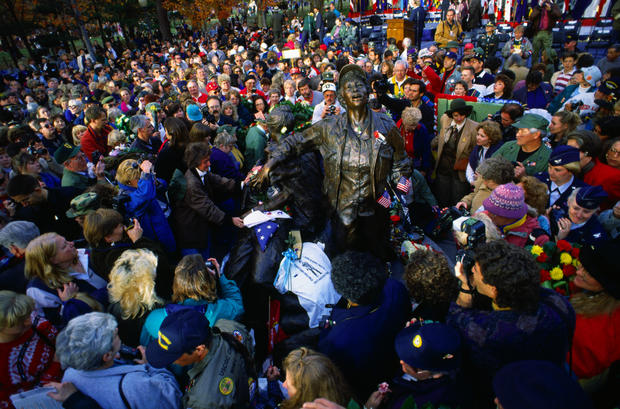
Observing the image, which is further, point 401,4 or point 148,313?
point 401,4

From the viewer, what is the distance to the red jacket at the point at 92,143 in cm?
554

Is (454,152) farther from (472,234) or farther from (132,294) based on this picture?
(132,294)

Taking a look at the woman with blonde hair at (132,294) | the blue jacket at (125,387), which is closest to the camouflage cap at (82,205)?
the woman with blonde hair at (132,294)

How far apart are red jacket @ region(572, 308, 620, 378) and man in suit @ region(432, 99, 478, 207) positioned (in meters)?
3.36

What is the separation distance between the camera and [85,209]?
339 cm

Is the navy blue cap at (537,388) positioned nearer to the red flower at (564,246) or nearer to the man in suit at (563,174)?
the red flower at (564,246)

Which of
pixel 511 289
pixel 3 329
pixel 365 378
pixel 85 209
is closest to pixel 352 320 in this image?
pixel 365 378

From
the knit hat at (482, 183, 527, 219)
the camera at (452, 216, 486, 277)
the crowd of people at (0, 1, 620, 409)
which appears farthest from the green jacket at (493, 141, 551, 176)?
the camera at (452, 216, 486, 277)

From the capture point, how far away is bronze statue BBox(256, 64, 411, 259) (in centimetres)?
324

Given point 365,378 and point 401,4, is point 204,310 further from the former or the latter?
point 401,4

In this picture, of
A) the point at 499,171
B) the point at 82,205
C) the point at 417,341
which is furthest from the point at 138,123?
the point at 417,341

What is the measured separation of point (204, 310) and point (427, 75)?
7869 mm

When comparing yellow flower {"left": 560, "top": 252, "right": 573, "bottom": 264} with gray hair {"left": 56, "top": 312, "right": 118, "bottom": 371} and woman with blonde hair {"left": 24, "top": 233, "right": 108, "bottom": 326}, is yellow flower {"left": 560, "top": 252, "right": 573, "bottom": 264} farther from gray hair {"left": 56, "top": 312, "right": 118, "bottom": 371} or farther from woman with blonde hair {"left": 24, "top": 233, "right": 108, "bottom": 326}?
woman with blonde hair {"left": 24, "top": 233, "right": 108, "bottom": 326}

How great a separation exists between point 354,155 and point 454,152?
270cm
